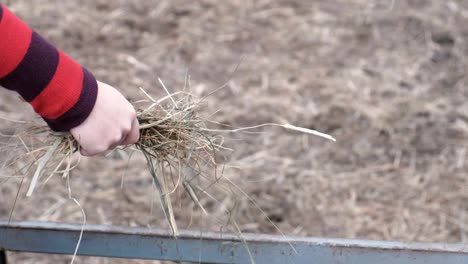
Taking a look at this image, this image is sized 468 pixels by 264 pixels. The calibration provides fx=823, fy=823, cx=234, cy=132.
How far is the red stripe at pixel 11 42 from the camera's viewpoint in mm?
1102

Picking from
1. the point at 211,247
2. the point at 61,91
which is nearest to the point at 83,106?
the point at 61,91

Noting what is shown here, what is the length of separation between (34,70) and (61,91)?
5cm

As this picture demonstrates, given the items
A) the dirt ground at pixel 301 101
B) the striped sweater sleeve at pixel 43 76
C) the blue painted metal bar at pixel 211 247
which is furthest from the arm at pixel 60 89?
the dirt ground at pixel 301 101

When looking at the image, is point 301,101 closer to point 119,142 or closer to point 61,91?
point 119,142

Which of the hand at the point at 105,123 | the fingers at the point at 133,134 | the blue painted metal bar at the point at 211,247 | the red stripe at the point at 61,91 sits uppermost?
the red stripe at the point at 61,91

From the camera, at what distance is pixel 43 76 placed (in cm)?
113

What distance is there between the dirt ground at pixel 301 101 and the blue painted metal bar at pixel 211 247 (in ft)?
2.40

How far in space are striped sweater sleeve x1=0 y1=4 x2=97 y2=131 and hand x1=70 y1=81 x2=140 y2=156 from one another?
1cm

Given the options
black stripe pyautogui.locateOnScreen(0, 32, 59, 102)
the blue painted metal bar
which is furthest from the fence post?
black stripe pyautogui.locateOnScreen(0, 32, 59, 102)

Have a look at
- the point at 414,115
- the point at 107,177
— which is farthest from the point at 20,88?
the point at 414,115

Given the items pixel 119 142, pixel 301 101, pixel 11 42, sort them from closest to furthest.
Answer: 1. pixel 11 42
2. pixel 119 142
3. pixel 301 101

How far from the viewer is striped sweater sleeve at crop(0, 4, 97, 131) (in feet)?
3.65

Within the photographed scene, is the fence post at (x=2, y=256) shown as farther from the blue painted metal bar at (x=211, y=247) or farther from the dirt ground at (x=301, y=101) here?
the dirt ground at (x=301, y=101)

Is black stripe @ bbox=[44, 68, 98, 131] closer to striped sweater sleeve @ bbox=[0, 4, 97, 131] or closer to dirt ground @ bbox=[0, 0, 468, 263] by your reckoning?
striped sweater sleeve @ bbox=[0, 4, 97, 131]
